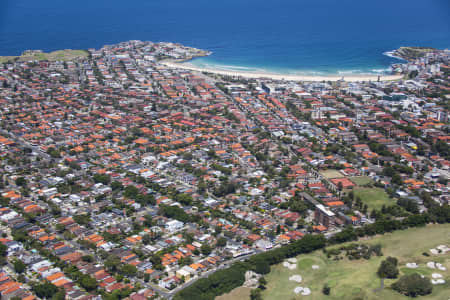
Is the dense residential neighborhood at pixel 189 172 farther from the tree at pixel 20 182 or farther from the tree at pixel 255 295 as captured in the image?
the tree at pixel 255 295

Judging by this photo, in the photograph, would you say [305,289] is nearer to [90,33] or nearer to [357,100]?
[357,100]

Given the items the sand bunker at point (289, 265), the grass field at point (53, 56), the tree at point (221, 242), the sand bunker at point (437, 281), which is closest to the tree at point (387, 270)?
the sand bunker at point (437, 281)

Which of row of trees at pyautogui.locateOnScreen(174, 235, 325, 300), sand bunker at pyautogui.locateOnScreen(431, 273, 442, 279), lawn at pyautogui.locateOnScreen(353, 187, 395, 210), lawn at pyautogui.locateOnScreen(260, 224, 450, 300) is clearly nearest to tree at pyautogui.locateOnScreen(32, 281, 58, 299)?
row of trees at pyautogui.locateOnScreen(174, 235, 325, 300)

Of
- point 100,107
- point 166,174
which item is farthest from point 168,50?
point 166,174

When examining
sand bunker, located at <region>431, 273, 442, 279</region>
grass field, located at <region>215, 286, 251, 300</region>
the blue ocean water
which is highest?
the blue ocean water

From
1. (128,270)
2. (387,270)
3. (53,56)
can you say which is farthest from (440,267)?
(53,56)

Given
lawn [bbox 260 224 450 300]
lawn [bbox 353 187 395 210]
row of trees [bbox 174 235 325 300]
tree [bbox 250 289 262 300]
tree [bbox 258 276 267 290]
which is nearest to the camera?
row of trees [bbox 174 235 325 300]

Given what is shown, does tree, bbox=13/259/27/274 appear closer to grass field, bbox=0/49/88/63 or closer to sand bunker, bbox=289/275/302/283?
sand bunker, bbox=289/275/302/283
